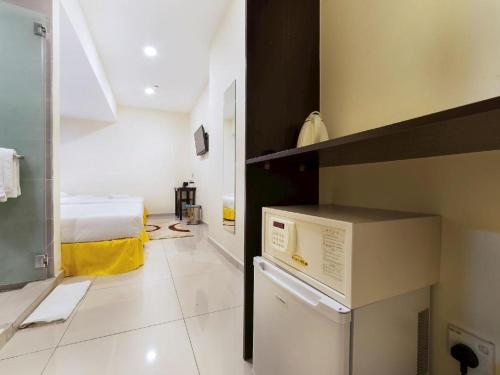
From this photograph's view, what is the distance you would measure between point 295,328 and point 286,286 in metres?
0.12

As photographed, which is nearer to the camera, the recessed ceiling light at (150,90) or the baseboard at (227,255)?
the baseboard at (227,255)

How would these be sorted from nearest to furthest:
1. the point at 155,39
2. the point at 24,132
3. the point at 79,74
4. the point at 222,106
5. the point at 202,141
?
1. the point at 24,132
2. the point at 222,106
3. the point at 155,39
4. the point at 79,74
5. the point at 202,141

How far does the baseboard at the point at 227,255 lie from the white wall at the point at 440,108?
1511 mm

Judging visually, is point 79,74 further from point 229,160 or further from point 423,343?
point 423,343

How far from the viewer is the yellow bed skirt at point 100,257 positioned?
79.0 inches

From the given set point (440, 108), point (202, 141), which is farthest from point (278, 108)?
point (202, 141)

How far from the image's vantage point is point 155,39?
2.81 metres

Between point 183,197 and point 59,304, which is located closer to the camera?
point 59,304

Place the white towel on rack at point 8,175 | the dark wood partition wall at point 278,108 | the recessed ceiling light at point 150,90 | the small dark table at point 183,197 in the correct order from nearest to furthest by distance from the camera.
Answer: the dark wood partition wall at point 278,108 → the white towel on rack at point 8,175 → the recessed ceiling light at point 150,90 → the small dark table at point 183,197

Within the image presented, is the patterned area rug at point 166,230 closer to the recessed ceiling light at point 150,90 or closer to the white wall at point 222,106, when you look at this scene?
the white wall at point 222,106

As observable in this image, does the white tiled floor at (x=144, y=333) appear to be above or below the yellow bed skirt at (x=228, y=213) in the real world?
below

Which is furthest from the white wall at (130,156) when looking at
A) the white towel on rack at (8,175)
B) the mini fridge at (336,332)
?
the mini fridge at (336,332)

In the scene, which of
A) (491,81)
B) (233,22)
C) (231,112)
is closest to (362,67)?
(491,81)

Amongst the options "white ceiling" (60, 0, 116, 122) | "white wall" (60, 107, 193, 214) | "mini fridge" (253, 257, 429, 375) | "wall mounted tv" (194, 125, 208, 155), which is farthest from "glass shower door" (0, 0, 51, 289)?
"white wall" (60, 107, 193, 214)
